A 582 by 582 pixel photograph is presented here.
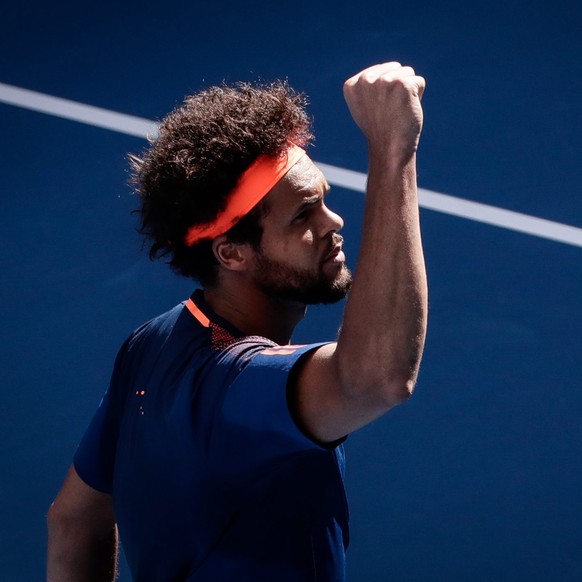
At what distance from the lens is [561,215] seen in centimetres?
559

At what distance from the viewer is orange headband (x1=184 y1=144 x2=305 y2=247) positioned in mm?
2605

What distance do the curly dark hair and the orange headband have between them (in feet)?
0.04

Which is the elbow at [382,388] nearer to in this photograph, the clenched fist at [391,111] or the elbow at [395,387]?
the elbow at [395,387]

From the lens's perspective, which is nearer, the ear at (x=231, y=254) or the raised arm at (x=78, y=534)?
the ear at (x=231, y=254)

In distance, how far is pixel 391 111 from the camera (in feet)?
7.20

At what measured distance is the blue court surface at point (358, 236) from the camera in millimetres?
4707

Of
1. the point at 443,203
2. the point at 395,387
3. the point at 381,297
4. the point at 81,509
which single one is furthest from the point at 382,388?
the point at 443,203

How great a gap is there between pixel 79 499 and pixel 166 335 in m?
0.56

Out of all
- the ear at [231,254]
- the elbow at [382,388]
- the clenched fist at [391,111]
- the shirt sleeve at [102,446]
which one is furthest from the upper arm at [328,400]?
the shirt sleeve at [102,446]

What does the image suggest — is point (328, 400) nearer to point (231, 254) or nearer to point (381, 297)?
point (381, 297)

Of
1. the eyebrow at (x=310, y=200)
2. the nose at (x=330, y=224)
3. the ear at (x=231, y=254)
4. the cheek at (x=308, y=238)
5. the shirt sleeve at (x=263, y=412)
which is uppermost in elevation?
the eyebrow at (x=310, y=200)

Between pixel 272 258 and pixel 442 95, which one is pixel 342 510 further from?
pixel 442 95

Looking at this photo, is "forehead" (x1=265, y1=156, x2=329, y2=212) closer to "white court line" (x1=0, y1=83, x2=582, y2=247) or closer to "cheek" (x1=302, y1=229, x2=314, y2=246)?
"cheek" (x1=302, y1=229, x2=314, y2=246)

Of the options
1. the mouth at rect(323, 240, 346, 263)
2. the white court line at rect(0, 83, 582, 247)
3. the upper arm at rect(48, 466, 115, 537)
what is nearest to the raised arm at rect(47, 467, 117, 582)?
the upper arm at rect(48, 466, 115, 537)
